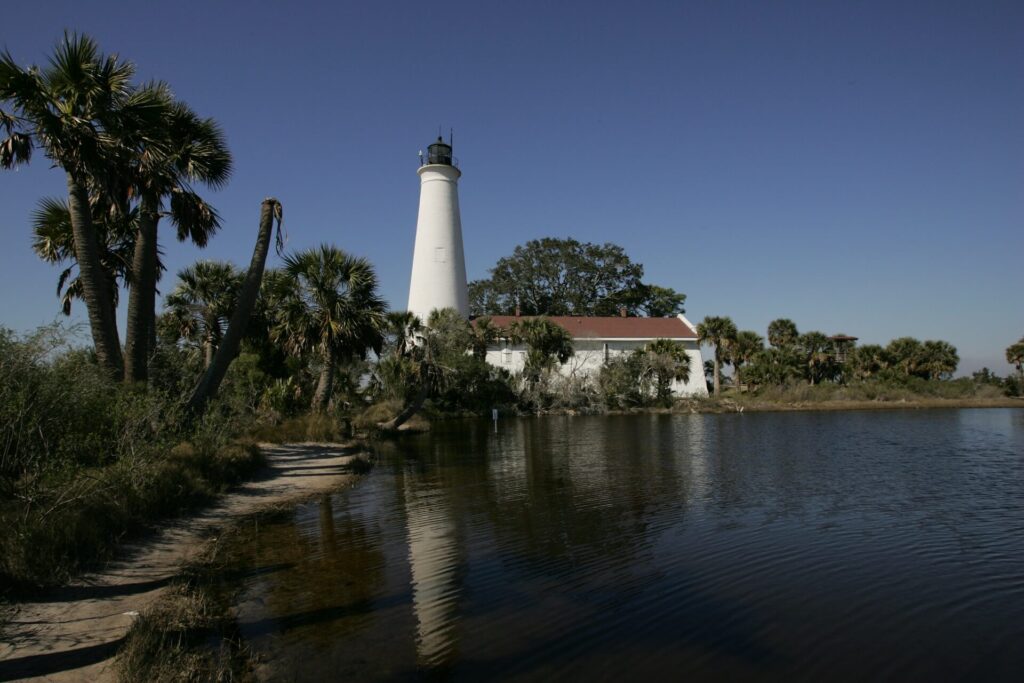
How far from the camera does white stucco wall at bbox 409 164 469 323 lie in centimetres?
4456

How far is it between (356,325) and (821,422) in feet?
92.0

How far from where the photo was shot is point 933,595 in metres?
7.88

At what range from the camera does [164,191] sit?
1534 cm

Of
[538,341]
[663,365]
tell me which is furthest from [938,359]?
[538,341]

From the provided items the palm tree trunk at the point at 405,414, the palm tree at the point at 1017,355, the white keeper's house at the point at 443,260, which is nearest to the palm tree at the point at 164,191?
the palm tree trunk at the point at 405,414

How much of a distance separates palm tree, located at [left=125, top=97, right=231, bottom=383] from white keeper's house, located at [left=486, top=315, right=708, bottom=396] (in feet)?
109

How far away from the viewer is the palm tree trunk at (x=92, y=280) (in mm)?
13602

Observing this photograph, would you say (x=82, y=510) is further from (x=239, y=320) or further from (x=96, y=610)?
(x=239, y=320)

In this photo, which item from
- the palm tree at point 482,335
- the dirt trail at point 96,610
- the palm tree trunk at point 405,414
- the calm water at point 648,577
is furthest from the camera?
the palm tree at point 482,335

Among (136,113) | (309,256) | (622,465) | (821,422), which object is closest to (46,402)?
(136,113)

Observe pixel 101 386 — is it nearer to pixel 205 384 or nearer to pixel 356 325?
pixel 205 384

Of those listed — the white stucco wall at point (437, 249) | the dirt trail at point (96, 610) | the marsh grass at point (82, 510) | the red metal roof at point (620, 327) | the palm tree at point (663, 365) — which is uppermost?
the white stucco wall at point (437, 249)

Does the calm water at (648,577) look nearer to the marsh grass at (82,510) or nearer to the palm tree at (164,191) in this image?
the marsh grass at (82,510)

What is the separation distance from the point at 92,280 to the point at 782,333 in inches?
2349
